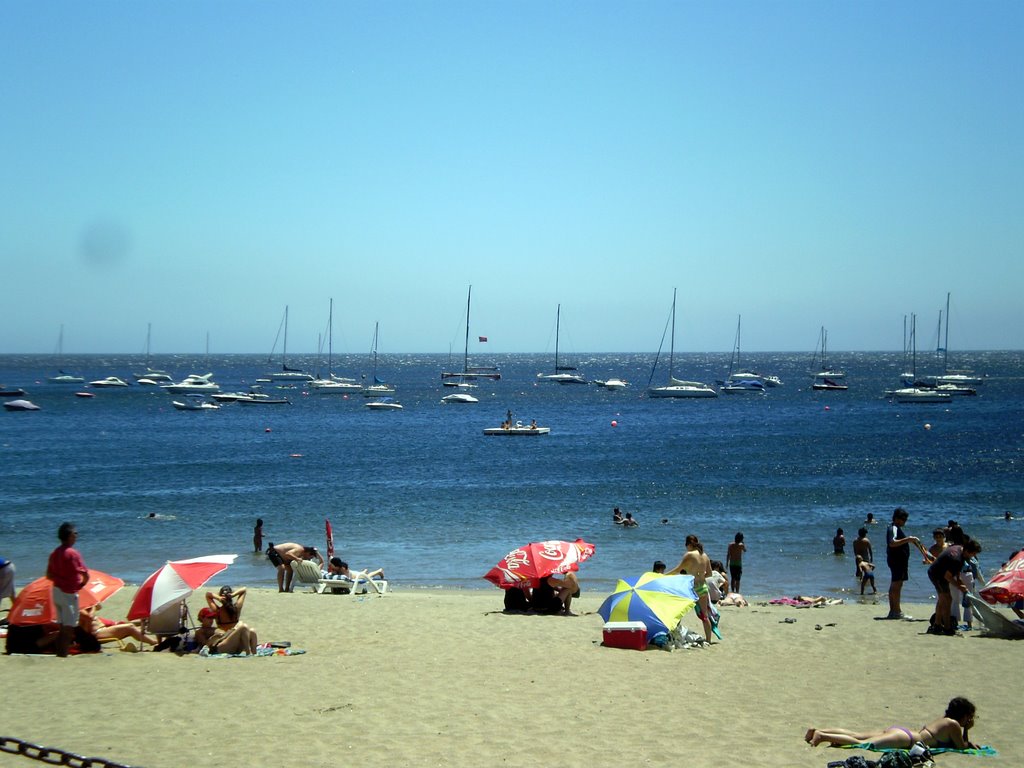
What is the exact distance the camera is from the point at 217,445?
62.9 metres

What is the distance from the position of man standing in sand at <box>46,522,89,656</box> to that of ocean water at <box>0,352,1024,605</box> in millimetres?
11393

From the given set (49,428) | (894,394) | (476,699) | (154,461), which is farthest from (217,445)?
(894,394)

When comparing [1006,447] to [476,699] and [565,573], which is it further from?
[476,699]

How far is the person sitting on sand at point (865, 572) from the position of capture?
21812 mm

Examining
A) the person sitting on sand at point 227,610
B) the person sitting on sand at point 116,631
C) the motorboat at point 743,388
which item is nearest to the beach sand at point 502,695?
the person sitting on sand at point 116,631

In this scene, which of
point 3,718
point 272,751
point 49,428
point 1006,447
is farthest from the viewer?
point 49,428

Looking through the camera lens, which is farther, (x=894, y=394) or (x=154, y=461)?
(x=894, y=394)

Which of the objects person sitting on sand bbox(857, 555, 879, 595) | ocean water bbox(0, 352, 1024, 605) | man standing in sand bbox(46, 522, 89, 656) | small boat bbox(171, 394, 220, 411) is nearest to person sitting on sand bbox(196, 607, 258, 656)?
man standing in sand bbox(46, 522, 89, 656)

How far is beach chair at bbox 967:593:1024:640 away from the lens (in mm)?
14609

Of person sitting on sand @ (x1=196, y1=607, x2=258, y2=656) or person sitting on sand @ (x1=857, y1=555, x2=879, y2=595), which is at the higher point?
person sitting on sand @ (x1=196, y1=607, x2=258, y2=656)

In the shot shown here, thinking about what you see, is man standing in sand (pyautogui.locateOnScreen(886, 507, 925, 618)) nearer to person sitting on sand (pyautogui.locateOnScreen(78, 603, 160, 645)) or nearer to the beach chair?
the beach chair

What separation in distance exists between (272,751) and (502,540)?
69.8 feet

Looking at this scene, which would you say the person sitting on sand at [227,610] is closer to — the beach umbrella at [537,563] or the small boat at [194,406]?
the beach umbrella at [537,563]

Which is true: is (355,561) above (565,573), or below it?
below
